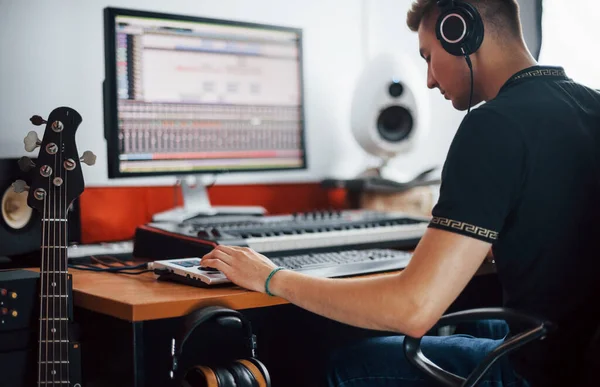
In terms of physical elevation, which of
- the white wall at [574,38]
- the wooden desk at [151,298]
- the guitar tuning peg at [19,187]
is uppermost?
the white wall at [574,38]

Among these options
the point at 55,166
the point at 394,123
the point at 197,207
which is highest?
the point at 394,123

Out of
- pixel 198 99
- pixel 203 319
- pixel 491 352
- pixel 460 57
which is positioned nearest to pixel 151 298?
pixel 203 319

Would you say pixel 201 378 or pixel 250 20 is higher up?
pixel 250 20

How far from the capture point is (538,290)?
111 centimetres

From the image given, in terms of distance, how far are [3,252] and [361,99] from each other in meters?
1.19

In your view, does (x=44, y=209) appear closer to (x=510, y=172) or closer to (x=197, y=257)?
(x=197, y=257)

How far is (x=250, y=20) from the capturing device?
2.28m

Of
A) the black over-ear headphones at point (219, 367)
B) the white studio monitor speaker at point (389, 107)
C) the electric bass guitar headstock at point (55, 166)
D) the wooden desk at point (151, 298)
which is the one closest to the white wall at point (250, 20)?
the white studio monitor speaker at point (389, 107)

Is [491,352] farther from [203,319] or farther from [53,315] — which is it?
[53,315]

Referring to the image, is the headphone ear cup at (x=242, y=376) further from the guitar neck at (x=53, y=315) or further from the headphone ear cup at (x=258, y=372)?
the guitar neck at (x=53, y=315)

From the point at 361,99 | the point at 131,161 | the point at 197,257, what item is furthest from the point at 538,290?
the point at 361,99

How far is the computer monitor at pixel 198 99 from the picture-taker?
1.78 metres

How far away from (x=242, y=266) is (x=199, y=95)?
78 centimetres

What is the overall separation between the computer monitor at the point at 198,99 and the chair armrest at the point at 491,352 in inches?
33.7
